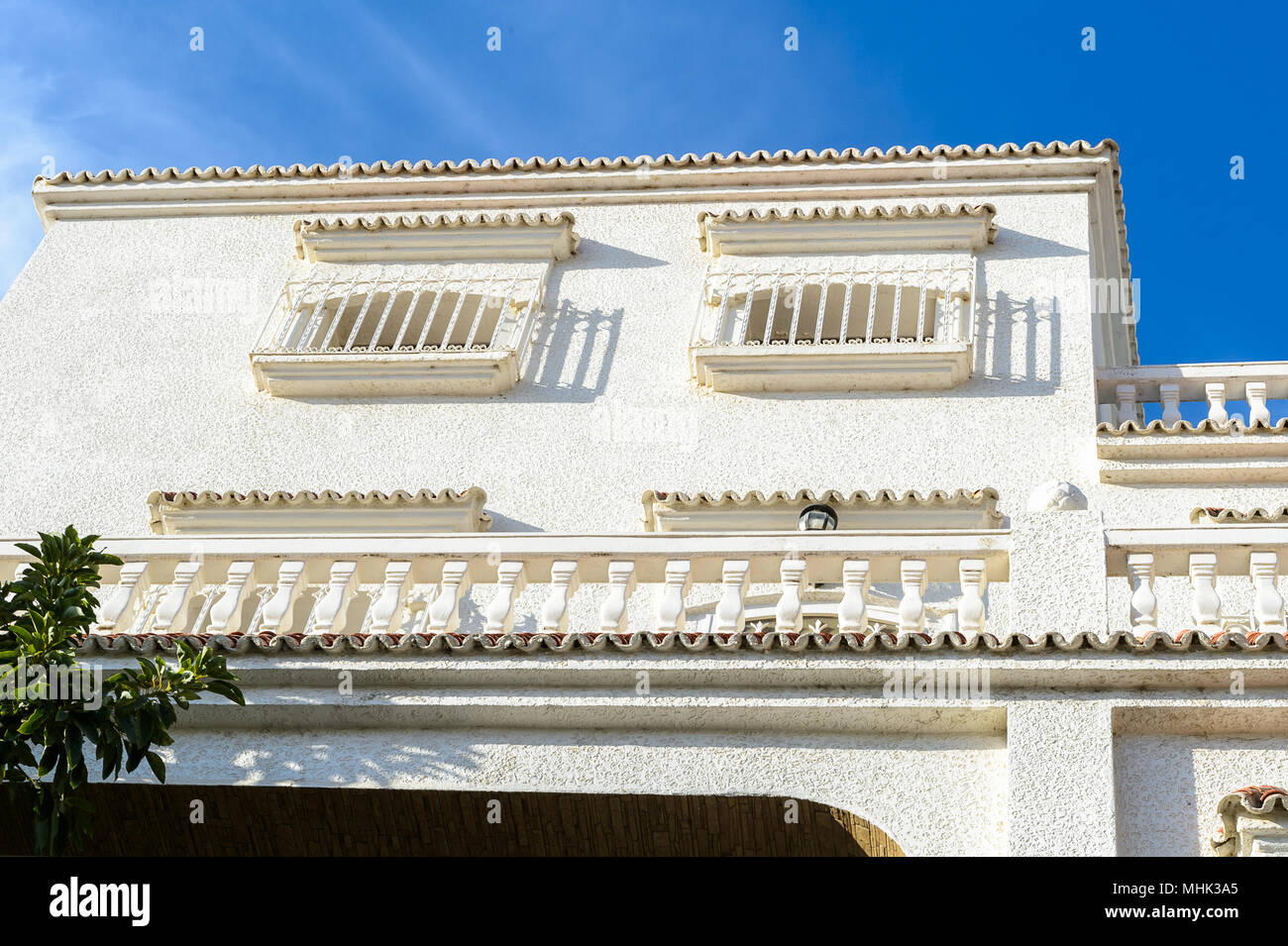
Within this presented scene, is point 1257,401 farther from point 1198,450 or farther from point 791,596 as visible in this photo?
point 791,596

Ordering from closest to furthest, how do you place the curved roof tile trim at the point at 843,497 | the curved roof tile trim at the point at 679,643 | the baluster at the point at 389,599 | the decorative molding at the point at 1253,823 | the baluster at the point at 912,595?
the decorative molding at the point at 1253,823, the curved roof tile trim at the point at 679,643, the baluster at the point at 912,595, the baluster at the point at 389,599, the curved roof tile trim at the point at 843,497

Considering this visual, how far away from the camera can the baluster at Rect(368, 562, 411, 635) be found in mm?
9156

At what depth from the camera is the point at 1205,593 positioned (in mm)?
8688

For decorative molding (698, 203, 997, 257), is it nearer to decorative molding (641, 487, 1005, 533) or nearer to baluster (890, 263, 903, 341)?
baluster (890, 263, 903, 341)

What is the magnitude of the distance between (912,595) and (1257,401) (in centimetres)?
507

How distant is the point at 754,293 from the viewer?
14.1 m

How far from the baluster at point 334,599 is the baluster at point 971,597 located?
10.4 ft

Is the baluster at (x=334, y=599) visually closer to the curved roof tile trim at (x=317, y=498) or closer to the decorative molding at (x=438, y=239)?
the curved roof tile trim at (x=317, y=498)

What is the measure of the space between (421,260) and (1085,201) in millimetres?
5457

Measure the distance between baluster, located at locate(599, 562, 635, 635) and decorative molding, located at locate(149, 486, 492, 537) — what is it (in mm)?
3289

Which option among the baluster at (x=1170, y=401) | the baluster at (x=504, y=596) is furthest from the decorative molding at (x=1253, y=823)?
the baluster at (x=1170, y=401)

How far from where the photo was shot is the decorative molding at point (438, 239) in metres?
14.7

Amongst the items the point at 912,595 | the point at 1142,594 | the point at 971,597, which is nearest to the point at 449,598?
the point at 912,595

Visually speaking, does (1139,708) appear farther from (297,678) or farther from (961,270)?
(961,270)
